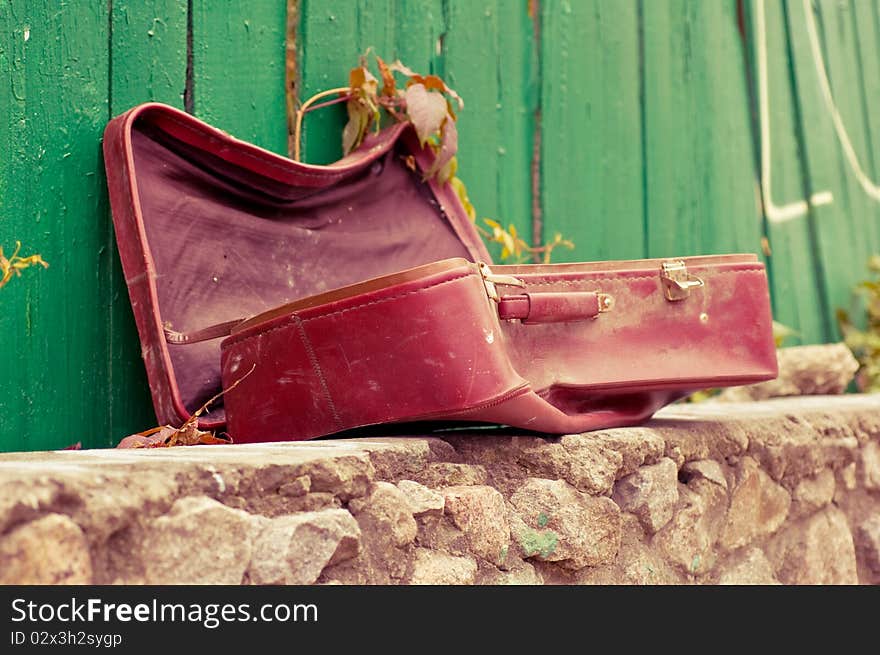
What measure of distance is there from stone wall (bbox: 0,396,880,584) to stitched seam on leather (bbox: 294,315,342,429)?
0.06m

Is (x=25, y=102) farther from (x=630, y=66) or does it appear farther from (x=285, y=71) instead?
(x=630, y=66)

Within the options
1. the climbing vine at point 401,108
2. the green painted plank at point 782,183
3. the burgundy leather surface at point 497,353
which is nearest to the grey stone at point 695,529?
the burgundy leather surface at point 497,353

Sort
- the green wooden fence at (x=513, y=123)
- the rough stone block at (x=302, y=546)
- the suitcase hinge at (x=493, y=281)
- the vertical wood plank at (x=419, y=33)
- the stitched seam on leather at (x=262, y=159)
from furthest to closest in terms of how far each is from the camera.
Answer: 1. the vertical wood plank at (x=419, y=33)
2. the stitched seam on leather at (x=262, y=159)
3. the green wooden fence at (x=513, y=123)
4. the suitcase hinge at (x=493, y=281)
5. the rough stone block at (x=302, y=546)

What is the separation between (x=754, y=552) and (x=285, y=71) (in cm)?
135

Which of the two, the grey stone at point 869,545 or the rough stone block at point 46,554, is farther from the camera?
the grey stone at point 869,545

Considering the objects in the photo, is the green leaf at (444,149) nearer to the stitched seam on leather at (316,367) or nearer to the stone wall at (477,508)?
the stone wall at (477,508)

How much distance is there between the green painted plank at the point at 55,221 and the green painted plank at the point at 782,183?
8.58 feet

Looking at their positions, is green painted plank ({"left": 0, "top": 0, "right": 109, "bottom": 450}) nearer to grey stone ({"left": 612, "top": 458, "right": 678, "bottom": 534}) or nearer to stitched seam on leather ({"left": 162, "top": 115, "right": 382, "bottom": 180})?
stitched seam on leather ({"left": 162, "top": 115, "right": 382, "bottom": 180})

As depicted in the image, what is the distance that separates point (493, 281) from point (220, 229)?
563 millimetres

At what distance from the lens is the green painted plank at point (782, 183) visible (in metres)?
3.76

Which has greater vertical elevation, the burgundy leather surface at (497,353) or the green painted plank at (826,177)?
the green painted plank at (826,177)

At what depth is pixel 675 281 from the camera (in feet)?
5.88
